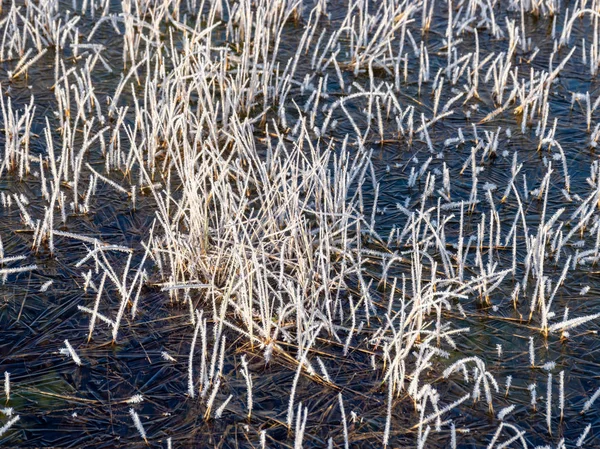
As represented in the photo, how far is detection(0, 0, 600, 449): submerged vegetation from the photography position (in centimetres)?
296

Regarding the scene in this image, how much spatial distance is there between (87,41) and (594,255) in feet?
11.5

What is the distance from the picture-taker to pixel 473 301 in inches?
140

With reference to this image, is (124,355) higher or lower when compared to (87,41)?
lower

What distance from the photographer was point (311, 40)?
18.7 ft

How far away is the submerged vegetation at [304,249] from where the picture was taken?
2.96 metres

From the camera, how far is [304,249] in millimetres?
3564

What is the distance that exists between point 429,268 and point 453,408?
2.87 ft

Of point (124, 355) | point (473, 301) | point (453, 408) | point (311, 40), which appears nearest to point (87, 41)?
point (311, 40)

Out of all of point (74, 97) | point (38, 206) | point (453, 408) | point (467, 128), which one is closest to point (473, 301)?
point (453, 408)

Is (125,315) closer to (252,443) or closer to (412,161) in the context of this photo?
(252,443)

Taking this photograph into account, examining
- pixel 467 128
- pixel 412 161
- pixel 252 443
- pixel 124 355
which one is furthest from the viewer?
pixel 467 128

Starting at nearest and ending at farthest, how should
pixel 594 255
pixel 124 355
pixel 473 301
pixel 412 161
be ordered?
pixel 124 355
pixel 473 301
pixel 594 255
pixel 412 161

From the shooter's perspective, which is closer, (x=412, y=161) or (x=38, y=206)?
(x=38, y=206)

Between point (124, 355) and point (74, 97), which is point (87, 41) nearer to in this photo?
point (74, 97)
